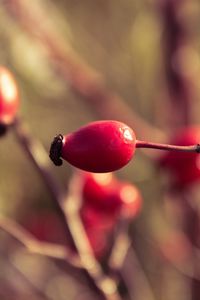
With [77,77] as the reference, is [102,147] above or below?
above

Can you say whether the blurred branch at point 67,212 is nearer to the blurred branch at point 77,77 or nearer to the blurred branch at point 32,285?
the blurred branch at point 32,285

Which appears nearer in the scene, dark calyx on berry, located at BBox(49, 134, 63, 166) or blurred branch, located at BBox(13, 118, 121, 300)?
dark calyx on berry, located at BBox(49, 134, 63, 166)

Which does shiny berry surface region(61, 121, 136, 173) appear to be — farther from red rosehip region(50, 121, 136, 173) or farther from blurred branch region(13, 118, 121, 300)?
blurred branch region(13, 118, 121, 300)

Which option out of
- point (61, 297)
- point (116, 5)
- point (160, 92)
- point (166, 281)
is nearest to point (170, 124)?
point (160, 92)

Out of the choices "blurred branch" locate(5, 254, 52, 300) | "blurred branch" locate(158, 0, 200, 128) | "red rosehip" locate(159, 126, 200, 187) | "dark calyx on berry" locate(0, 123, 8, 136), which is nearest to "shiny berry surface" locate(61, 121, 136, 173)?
"dark calyx on berry" locate(0, 123, 8, 136)

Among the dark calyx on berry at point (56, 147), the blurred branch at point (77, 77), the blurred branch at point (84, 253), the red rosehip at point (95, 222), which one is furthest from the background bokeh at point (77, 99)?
the dark calyx on berry at point (56, 147)

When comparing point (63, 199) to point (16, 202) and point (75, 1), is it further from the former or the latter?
point (75, 1)

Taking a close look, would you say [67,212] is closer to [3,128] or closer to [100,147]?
[3,128]

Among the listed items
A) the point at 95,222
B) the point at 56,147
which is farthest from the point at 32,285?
the point at 56,147
